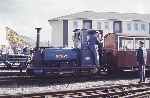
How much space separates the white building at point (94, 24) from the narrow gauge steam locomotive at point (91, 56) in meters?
43.4

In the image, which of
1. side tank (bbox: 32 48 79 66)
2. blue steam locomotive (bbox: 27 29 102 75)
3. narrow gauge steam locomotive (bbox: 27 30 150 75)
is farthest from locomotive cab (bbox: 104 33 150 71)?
side tank (bbox: 32 48 79 66)

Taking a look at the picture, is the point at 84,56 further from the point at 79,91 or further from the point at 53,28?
the point at 53,28

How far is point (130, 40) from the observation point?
20.7 metres

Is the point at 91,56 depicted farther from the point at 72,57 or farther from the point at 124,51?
the point at 124,51

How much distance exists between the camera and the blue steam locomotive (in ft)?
60.7

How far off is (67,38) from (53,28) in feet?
13.6

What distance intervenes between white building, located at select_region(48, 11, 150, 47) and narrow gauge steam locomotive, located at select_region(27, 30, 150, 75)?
142ft

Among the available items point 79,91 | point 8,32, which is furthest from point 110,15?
point 79,91

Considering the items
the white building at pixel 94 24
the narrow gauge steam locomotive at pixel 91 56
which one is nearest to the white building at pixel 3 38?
the white building at pixel 94 24

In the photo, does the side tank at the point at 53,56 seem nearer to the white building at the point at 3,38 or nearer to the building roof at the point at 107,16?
the white building at the point at 3,38

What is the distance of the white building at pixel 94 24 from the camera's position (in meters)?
65.9

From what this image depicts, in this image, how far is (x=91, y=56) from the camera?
19.5 meters

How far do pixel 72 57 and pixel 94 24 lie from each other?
155 feet

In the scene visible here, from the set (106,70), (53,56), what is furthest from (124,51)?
(53,56)
